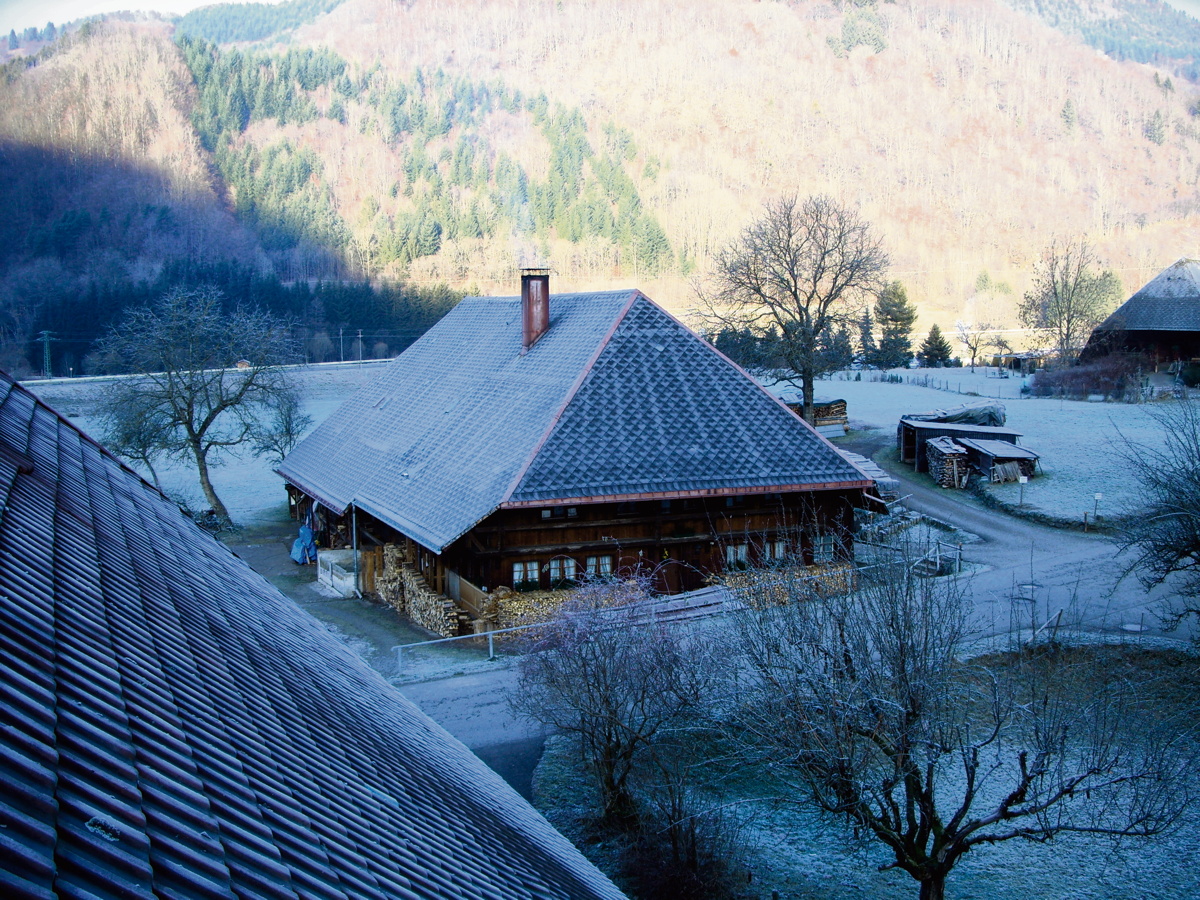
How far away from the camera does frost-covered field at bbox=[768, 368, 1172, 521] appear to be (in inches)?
1268

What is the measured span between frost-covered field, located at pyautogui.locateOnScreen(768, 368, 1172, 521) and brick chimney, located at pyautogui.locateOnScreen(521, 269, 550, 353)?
584 inches

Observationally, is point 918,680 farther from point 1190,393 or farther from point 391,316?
point 391,316

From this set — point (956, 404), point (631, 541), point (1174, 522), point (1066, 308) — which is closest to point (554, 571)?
point (631, 541)

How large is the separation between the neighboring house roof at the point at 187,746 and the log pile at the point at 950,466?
93.1ft

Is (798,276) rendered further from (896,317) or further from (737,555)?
(896,317)

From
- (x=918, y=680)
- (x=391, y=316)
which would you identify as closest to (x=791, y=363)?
(x=918, y=680)

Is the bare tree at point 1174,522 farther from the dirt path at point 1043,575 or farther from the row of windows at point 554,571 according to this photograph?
the row of windows at point 554,571

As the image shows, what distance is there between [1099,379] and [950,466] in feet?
80.3

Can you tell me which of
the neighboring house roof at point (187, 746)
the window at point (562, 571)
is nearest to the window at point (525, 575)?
the window at point (562, 571)

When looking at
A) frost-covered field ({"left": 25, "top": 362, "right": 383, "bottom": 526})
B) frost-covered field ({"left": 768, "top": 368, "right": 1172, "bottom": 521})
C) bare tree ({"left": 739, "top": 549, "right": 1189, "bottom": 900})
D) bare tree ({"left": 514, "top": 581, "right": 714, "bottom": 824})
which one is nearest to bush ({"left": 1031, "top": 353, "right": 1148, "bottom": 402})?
frost-covered field ({"left": 768, "top": 368, "right": 1172, "bottom": 521})

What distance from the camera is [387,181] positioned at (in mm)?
165375

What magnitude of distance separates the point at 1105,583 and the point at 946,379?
44.9m

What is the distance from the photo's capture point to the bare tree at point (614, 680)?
13109 millimetres

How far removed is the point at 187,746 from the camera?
173 inches
